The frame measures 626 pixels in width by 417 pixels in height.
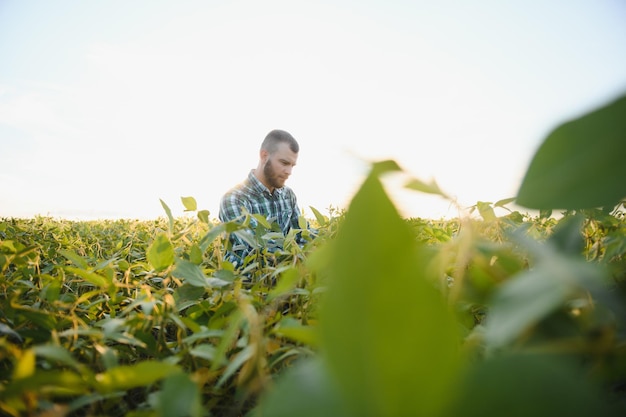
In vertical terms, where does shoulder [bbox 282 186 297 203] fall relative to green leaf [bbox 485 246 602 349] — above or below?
above

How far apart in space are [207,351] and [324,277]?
0.24 meters

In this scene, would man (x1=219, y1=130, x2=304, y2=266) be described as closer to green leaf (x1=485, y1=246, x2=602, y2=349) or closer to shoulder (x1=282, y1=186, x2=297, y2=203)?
shoulder (x1=282, y1=186, x2=297, y2=203)

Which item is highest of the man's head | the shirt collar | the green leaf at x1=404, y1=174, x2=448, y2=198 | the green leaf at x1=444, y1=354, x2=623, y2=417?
the man's head

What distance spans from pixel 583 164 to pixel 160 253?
0.52m

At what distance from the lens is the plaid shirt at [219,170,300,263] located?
2.81 meters

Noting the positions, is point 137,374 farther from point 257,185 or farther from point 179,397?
point 257,185

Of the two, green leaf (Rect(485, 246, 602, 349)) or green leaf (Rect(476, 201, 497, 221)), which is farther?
green leaf (Rect(476, 201, 497, 221))

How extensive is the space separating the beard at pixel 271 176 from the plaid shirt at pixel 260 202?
4.0 inches

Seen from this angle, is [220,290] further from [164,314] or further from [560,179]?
[560,179]

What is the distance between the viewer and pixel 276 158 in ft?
11.7

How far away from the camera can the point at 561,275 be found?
6.7 inches

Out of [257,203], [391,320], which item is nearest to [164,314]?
[391,320]

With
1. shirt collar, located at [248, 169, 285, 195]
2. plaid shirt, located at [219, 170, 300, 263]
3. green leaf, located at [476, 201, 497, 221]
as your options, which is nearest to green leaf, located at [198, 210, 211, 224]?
green leaf, located at [476, 201, 497, 221]

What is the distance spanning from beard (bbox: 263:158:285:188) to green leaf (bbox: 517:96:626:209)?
338cm
